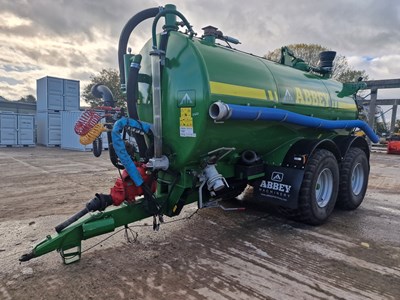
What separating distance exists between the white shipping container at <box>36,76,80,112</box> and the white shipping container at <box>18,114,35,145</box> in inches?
37.4

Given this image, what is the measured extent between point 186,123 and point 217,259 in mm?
1414

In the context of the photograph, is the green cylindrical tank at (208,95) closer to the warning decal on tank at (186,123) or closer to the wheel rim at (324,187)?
the warning decal on tank at (186,123)

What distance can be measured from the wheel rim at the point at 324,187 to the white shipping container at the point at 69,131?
42.7 feet

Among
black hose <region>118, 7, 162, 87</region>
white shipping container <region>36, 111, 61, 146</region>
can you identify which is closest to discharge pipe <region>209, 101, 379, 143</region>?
black hose <region>118, 7, 162, 87</region>

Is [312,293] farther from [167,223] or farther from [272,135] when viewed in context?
[167,223]

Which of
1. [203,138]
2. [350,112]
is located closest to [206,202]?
[203,138]

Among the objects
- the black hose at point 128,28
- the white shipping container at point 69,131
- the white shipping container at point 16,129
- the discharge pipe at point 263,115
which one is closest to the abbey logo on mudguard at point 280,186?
the discharge pipe at point 263,115

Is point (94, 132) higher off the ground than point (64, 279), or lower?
higher

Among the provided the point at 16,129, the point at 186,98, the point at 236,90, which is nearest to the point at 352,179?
the point at 236,90

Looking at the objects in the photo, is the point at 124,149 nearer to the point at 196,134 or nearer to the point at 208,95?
the point at 196,134

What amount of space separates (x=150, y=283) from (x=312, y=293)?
1.36m

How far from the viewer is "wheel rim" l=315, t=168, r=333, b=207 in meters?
4.37

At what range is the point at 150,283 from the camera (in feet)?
8.77

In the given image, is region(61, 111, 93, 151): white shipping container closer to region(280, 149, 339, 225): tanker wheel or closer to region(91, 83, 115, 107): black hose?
region(91, 83, 115, 107): black hose
